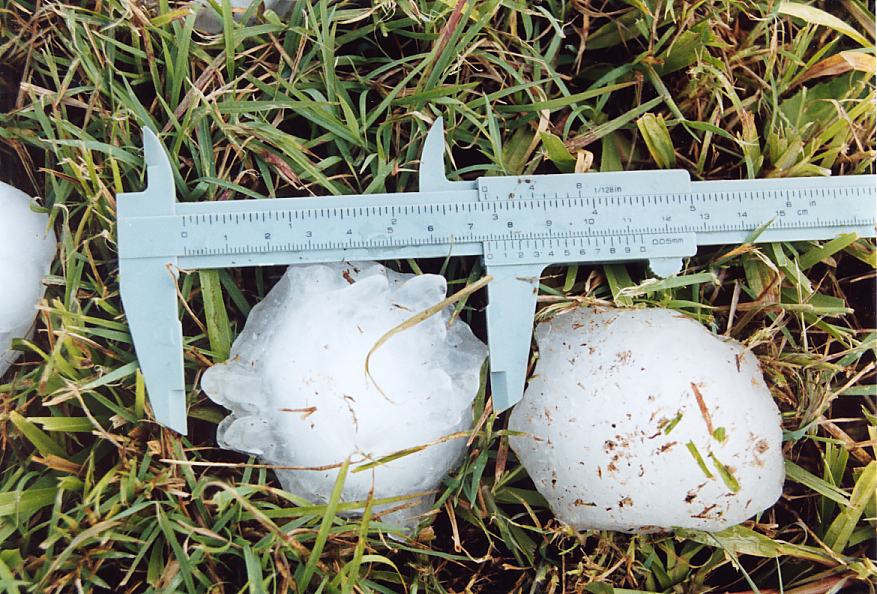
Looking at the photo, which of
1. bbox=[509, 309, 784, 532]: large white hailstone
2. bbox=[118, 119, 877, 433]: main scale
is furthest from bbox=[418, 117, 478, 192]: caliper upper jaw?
bbox=[509, 309, 784, 532]: large white hailstone

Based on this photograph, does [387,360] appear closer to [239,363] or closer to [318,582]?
[239,363]

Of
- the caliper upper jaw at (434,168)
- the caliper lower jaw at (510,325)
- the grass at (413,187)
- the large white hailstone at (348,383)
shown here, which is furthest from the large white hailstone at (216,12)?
the caliper lower jaw at (510,325)

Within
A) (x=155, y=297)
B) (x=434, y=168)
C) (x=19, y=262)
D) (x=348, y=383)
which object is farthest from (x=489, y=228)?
(x=19, y=262)

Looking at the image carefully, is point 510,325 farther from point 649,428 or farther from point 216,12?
point 216,12

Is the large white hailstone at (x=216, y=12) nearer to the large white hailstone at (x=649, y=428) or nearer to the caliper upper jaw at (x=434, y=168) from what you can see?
the caliper upper jaw at (x=434, y=168)

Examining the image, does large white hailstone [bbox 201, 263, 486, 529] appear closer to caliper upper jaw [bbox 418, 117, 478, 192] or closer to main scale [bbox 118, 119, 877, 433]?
main scale [bbox 118, 119, 877, 433]

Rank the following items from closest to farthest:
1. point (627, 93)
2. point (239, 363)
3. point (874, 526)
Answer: point (239, 363) → point (874, 526) → point (627, 93)

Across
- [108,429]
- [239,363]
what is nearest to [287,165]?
[239,363]
